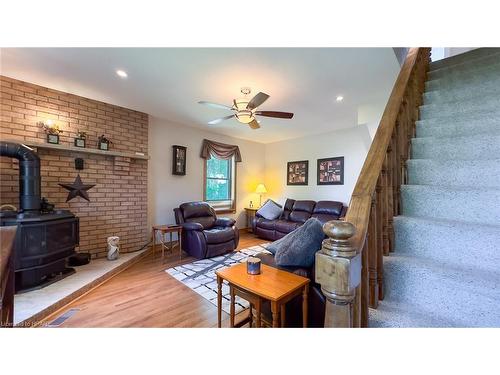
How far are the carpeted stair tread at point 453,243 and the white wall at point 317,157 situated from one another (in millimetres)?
3558

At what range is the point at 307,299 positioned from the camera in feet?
5.09

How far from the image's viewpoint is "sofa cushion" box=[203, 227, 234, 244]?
356cm

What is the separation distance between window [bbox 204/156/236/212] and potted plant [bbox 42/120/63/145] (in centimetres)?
267

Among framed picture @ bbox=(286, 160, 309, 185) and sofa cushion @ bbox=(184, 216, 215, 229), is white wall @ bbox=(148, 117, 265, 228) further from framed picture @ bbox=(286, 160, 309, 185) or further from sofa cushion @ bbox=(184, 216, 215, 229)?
framed picture @ bbox=(286, 160, 309, 185)

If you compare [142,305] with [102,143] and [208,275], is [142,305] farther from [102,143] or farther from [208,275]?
[102,143]

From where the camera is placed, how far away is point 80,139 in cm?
316

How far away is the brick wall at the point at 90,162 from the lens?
2701 mm

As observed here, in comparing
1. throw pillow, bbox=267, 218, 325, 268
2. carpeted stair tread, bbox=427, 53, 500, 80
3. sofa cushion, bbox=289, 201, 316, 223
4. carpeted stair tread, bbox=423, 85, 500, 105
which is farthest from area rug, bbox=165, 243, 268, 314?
carpeted stair tread, bbox=427, 53, 500, 80

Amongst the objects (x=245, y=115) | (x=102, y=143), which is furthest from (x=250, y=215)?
(x=102, y=143)

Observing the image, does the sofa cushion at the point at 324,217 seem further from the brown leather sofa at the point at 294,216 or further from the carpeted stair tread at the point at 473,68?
the carpeted stair tread at the point at 473,68
